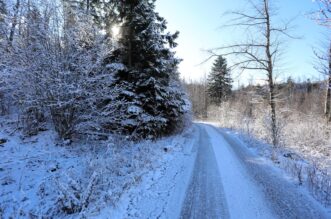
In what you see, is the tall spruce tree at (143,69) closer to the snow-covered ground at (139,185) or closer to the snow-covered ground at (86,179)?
the snow-covered ground at (86,179)

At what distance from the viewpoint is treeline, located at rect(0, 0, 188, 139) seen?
7473 millimetres

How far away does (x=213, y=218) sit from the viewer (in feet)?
12.3

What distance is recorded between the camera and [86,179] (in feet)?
16.4

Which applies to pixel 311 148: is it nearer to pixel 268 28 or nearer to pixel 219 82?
pixel 268 28

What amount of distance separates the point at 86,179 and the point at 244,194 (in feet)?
11.4

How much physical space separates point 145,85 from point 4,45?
17.3 feet

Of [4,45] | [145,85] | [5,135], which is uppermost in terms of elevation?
[4,45]

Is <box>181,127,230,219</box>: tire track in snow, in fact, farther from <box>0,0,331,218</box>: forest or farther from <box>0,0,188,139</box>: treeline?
<box>0,0,188,139</box>: treeline

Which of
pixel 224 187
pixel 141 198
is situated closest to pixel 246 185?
pixel 224 187

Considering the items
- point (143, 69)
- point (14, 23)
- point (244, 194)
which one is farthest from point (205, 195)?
point (14, 23)

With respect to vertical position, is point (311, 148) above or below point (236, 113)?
below

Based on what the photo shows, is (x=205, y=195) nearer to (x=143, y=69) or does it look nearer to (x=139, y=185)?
(x=139, y=185)

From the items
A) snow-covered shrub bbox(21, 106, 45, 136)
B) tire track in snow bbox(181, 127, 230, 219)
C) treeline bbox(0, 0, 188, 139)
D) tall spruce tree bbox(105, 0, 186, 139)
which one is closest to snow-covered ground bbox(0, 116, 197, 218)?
tire track in snow bbox(181, 127, 230, 219)

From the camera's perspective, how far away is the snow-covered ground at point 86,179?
3975 millimetres
